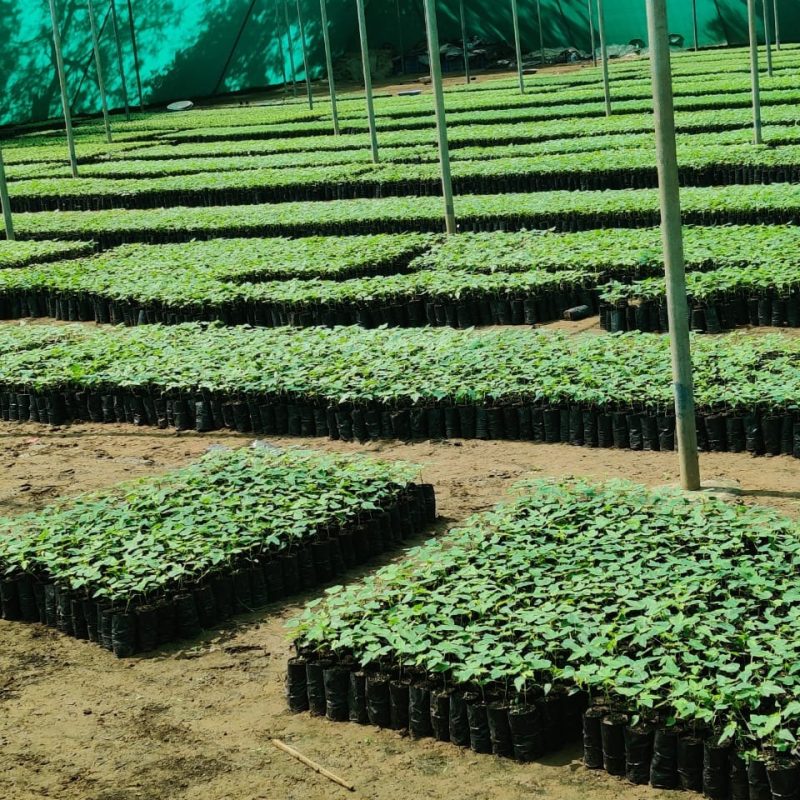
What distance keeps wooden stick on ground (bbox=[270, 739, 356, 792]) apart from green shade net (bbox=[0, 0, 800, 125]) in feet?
137

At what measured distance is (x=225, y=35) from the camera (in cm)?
4831

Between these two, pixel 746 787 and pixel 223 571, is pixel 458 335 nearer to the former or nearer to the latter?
pixel 223 571

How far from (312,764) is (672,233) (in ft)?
11.3

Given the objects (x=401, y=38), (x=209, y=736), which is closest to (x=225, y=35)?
(x=401, y=38)

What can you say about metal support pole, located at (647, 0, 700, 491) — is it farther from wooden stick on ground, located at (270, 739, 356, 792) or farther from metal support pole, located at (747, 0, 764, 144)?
metal support pole, located at (747, 0, 764, 144)

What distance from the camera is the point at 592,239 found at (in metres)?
14.1

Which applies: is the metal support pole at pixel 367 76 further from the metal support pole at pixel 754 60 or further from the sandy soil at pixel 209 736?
the sandy soil at pixel 209 736

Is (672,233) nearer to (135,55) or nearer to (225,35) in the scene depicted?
(135,55)

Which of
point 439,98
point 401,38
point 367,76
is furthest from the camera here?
point 401,38

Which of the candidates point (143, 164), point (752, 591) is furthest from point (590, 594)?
point (143, 164)

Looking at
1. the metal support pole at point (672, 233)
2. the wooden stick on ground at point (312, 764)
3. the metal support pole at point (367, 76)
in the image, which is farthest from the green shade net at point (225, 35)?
the wooden stick on ground at point (312, 764)

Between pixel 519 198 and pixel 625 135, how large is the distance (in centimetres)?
622

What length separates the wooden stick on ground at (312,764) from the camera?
185 inches

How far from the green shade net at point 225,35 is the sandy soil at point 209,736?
4057 centimetres
